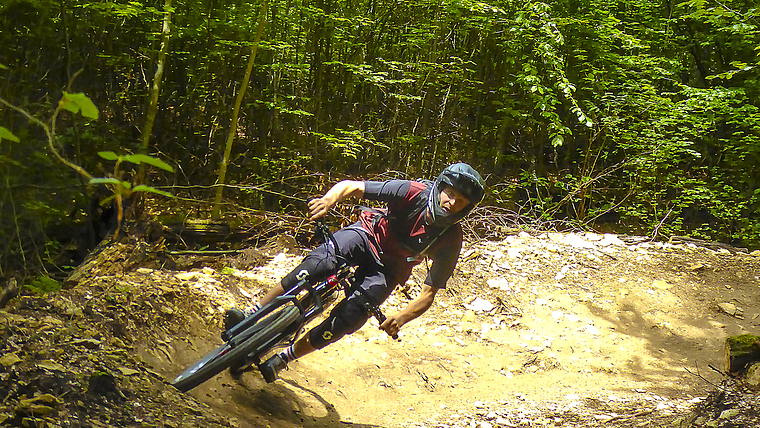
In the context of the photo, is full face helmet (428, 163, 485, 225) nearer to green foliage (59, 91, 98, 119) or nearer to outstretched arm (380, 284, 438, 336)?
outstretched arm (380, 284, 438, 336)

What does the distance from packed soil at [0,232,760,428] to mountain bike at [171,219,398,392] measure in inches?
7.8

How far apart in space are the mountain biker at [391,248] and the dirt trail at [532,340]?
0.74 m

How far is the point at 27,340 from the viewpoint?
262 cm

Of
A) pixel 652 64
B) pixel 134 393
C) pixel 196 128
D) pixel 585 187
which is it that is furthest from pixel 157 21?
pixel 652 64

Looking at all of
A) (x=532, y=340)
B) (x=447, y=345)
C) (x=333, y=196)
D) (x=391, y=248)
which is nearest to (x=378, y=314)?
(x=391, y=248)

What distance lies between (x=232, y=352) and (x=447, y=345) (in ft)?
9.22

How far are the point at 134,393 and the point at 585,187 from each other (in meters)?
8.33

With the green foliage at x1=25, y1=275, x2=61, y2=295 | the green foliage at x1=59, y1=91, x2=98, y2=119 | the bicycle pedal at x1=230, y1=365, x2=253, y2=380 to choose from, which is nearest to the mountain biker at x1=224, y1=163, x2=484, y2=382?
the bicycle pedal at x1=230, y1=365, x2=253, y2=380

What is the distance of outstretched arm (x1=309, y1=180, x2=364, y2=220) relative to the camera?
301cm

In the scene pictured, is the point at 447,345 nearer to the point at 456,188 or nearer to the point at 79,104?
the point at 456,188

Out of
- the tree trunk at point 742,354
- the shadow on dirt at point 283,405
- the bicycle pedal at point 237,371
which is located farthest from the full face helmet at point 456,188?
the tree trunk at point 742,354

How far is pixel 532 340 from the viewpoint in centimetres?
571

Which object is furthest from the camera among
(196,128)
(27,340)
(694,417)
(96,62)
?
(196,128)

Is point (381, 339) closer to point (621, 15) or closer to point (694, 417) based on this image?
point (694, 417)
